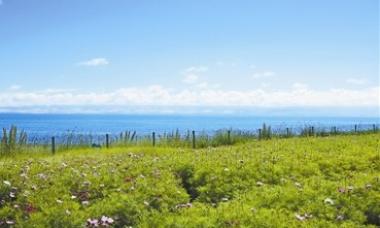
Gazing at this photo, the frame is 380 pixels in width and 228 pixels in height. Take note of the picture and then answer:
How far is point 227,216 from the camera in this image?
9086mm

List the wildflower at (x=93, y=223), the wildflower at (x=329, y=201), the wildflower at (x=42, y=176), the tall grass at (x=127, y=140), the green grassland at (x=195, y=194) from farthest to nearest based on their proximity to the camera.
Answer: the tall grass at (x=127, y=140), the wildflower at (x=42, y=176), the wildflower at (x=329, y=201), the green grassland at (x=195, y=194), the wildflower at (x=93, y=223)

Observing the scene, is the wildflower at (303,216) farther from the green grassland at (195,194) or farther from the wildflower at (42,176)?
the wildflower at (42,176)

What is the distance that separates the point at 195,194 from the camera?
465 inches

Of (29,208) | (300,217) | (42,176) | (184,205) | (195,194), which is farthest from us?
(42,176)

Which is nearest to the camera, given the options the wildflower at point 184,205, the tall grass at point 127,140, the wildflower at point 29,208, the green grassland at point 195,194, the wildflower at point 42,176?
the green grassland at point 195,194

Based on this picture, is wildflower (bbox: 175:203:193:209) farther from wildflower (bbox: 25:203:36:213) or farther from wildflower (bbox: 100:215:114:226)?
wildflower (bbox: 25:203:36:213)

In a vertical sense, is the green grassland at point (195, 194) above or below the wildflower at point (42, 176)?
below

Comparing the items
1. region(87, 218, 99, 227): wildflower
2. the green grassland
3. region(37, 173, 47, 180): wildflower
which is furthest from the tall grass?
region(87, 218, 99, 227): wildflower

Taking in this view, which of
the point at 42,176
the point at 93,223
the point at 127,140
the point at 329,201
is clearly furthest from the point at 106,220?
the point at 127,140

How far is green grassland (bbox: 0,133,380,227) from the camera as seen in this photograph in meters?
9.31

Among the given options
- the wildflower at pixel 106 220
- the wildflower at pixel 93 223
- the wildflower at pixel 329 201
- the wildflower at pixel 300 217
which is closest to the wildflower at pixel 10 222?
the wildflower at pixel 93 223

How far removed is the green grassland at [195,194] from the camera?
30.6 ft

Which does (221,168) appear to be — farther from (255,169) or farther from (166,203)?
(166,203)

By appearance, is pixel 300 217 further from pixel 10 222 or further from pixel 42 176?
pixel 42 176
